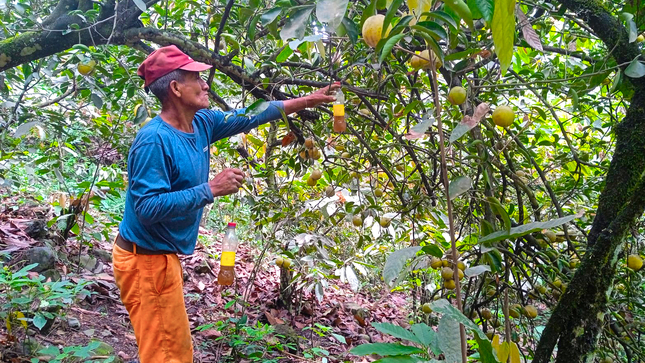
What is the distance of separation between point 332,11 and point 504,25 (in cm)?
49

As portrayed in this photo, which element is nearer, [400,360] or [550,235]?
[400,360]

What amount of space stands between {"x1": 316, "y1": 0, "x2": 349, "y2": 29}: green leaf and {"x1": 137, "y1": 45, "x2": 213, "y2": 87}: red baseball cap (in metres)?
1.10

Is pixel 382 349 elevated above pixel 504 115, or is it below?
below

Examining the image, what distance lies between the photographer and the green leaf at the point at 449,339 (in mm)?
711

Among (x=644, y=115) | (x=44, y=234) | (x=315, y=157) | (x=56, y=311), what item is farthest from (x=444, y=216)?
(x=44, y=234)

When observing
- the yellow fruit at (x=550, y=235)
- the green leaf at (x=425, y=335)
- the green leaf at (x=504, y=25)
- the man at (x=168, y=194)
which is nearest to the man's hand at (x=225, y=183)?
the man at (x=168, y=194)

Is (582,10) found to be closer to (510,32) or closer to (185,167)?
(510,32)

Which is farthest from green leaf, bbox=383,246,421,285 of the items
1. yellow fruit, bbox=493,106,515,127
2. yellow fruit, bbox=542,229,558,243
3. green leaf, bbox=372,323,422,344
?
yellow fruit, bbox=542,229,558,243

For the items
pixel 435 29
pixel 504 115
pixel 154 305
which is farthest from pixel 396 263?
pixel 154 305

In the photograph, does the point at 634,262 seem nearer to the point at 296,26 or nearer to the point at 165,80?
the point at 296,26

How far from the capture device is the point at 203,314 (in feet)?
10.8

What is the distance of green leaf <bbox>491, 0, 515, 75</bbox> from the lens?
1.55 ft

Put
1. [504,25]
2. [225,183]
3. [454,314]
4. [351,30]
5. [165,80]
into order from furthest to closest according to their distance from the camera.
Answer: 1. [165,80]
2. [225,183]
3. [351,30]
4. [454,314]
5. [504,25]

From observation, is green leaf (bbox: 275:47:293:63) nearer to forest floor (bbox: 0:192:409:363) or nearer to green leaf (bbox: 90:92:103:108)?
green leaf (bbox: 90:92:103:108)
